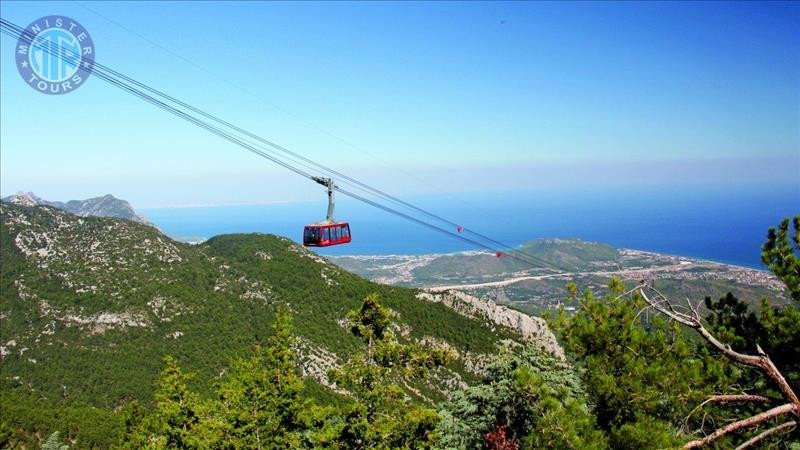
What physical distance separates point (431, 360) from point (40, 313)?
72.6 m

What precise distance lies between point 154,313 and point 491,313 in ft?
183

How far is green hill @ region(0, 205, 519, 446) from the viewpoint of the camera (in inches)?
2346

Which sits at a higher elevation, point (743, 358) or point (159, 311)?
point (743, 358)

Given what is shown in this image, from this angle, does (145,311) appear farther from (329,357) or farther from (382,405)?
(382,405)

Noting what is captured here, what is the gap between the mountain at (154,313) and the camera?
59.4 metres

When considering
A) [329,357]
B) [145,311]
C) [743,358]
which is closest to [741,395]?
[743,358]

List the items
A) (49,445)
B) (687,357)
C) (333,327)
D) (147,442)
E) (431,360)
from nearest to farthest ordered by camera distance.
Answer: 1. (687,357)
2. (49,445)
3. (431,360)
4. (147,442)
5. (333,327)

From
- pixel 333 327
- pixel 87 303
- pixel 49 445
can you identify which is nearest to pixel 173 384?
pixel 49 445

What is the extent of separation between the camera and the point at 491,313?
83438 mm

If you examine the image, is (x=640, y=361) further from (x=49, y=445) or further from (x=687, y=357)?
(x=49, y=445)

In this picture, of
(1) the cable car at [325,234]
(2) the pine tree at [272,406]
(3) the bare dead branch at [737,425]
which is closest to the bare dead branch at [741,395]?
(3) the bare dead branch at [737,425]

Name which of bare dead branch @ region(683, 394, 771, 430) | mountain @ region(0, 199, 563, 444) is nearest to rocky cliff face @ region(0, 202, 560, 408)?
mountain @ region(0, 199, 563, 444)

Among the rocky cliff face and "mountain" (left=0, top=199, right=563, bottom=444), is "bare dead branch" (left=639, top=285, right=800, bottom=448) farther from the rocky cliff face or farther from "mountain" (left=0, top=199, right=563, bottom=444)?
"mountain" (left=0, top=199, right=563, bottom=444)

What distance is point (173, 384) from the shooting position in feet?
85.3
